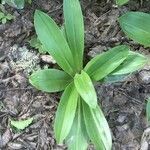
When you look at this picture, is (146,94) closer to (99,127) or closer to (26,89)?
(99,127)

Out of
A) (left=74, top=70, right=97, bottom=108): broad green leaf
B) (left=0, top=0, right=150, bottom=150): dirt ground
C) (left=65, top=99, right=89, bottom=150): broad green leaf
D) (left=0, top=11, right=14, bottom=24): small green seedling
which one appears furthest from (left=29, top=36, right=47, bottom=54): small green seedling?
(left=65, top=99, right=89, bottom=150): broad green leaf

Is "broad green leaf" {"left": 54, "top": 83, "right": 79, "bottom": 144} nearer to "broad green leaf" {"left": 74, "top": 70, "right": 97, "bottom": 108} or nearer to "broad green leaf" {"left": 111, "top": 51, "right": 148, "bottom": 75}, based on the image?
"broad green leaf" {"left": 74, "top": 70, "right": 97, "bottom": 108}

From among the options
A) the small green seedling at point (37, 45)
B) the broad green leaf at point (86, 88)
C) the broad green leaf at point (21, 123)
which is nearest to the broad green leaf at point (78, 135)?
the broad green leaf at point (86, 88)

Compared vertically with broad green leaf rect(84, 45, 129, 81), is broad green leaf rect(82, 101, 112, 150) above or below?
below

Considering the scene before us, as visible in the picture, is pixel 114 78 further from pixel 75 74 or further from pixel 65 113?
pixel 65 113

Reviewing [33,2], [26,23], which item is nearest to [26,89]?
[26,23]

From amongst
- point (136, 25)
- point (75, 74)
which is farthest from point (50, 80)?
point (136, 25)
